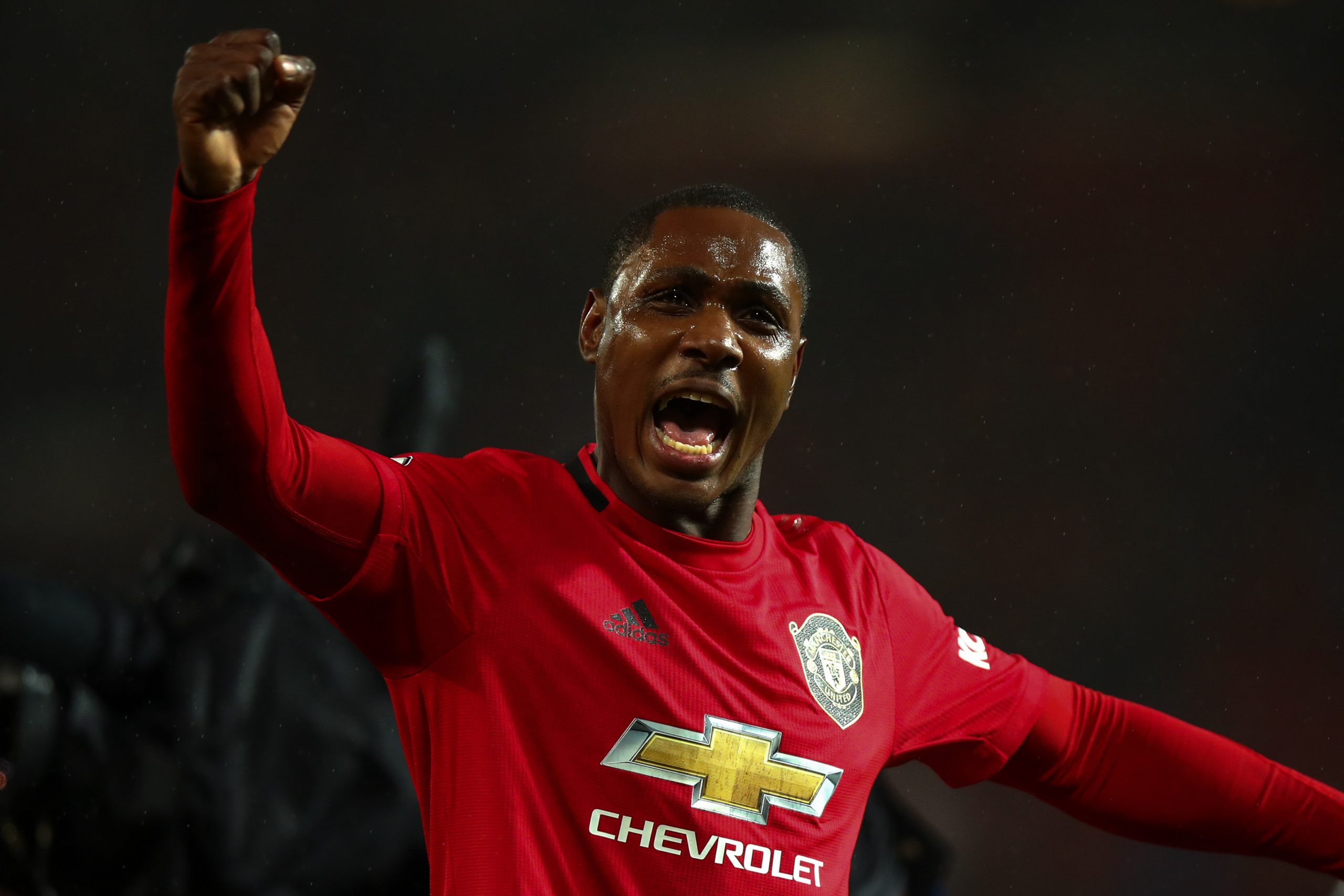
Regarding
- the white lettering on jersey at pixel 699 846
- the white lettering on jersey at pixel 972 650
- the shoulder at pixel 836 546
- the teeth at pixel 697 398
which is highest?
the teeth at pixel 697 398

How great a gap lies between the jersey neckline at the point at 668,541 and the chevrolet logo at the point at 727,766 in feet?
0.62

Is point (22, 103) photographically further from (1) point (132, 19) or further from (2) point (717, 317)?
(2) point (717, 317)

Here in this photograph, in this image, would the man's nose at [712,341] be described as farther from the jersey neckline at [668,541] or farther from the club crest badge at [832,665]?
the club crest badge at [832,665]

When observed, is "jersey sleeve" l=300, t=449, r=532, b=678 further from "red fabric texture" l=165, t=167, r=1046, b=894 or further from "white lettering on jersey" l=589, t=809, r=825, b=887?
"white lettering on jersey" l=589, t=809, r=825, b=887

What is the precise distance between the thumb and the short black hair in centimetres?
54

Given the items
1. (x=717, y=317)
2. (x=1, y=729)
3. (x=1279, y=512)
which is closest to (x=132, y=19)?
(x=1, y=729)

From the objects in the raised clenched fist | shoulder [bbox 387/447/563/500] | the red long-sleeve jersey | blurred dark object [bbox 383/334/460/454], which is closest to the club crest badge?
the red long-sleeve jersey

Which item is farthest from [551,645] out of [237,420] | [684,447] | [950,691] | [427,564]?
[950,691]

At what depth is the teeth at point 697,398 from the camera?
1.20 m

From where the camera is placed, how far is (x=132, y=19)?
2668 millimetres

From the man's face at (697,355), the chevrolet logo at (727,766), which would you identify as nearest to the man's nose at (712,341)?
the man's face at (697,355)

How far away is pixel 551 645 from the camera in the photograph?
1066mm

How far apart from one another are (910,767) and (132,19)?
2646 millimetres

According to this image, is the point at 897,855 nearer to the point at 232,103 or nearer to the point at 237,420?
the point at 237,420
